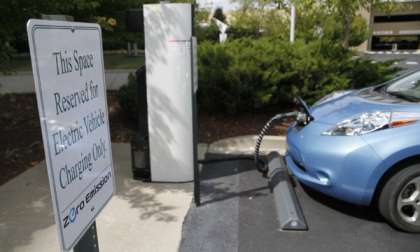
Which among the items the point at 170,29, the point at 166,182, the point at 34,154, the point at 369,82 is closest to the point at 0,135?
the point at 34,154

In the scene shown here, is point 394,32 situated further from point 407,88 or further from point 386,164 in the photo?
point 386,164

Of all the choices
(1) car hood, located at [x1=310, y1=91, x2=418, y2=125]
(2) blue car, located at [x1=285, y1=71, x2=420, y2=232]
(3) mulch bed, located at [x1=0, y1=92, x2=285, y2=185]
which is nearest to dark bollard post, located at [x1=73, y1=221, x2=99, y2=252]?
(2) blue car, located at [x1=285, y1=71, x2=420, y2=232]

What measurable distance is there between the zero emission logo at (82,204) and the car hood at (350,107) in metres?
2.19

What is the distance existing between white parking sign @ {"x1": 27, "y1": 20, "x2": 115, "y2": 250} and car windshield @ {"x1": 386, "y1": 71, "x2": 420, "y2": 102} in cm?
274

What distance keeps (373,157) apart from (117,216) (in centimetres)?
225

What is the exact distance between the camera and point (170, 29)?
3857mm

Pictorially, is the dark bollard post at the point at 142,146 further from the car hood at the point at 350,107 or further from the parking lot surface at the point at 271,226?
the car hood at the point at 350,107

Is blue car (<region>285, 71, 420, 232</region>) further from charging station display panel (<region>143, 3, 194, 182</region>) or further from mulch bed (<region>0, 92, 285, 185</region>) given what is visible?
mulch bed (<region>0, 92, 285, 185</region>)

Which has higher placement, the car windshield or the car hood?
the car windshield

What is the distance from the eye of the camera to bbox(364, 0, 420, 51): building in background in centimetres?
3403

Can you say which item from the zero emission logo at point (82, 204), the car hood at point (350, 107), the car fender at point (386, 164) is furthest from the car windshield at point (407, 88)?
the zero emission logo at point (82, 204)

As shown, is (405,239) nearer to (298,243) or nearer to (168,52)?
(298,243)

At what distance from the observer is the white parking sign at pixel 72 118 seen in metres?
1.32

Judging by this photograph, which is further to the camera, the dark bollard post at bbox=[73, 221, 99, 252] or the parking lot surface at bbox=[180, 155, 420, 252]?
the parking lot surface at bbox=[180, 155, 420, 252]
